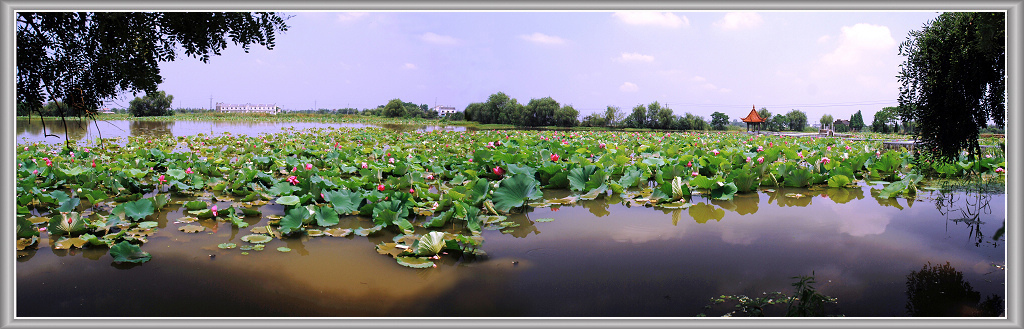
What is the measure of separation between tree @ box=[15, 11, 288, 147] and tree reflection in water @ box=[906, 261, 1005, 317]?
15.2 ft

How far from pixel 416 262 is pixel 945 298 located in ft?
10.3

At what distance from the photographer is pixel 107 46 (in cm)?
350

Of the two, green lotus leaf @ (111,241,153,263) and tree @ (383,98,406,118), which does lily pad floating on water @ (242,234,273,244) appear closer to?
green lotus leaf @ (111,241,153,263)

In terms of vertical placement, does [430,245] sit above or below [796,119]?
below

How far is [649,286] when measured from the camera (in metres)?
3.14

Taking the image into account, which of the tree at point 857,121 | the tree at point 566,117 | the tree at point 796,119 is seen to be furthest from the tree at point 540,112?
the tree at point 857,121

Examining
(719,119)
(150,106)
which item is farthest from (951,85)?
(719,119)

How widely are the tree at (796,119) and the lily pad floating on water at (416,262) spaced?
5629cm

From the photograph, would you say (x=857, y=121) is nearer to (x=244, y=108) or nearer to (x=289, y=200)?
(x=289, y=200)

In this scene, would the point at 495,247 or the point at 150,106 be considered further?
the point at 150,106

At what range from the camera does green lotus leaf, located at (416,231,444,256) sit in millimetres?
3561

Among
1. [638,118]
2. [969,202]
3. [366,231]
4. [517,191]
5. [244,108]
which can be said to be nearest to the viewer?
[366,231]

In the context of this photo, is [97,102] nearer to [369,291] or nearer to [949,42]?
[369,291]

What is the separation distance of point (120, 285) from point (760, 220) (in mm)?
5106
